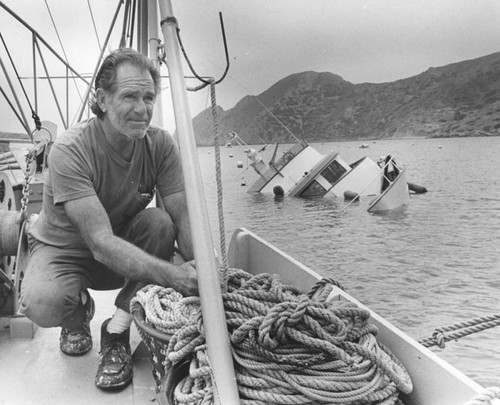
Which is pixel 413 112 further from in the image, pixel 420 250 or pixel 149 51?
pixel 149 51

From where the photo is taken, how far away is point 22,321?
2961 millimetres

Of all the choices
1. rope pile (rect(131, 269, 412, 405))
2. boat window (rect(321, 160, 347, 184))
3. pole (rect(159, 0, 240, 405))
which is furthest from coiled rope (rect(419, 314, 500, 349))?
boat window (rect(321, 160, 347, 184))

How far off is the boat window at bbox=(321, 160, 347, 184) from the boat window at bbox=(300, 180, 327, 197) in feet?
1.73

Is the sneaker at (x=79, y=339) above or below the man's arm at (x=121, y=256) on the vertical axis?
below

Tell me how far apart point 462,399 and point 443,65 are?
111 metres

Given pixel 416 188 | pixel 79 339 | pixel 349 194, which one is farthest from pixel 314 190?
pixel 79 339

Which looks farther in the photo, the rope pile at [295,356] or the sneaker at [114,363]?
the sneaker at [114,363]

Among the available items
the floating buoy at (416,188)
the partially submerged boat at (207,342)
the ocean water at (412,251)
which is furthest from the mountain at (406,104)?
the partially submerged boat at (207,342)

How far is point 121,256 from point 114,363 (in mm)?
605

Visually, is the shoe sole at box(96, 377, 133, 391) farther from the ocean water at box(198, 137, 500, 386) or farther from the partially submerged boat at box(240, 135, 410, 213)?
the partially submerged boat at box(240, 135, 410, 213)

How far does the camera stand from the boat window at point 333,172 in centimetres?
2484

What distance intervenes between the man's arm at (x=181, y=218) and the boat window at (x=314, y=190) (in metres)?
22.4

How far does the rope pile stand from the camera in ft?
5.43

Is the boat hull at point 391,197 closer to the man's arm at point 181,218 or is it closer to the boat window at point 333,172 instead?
the boat window at point 333,172
